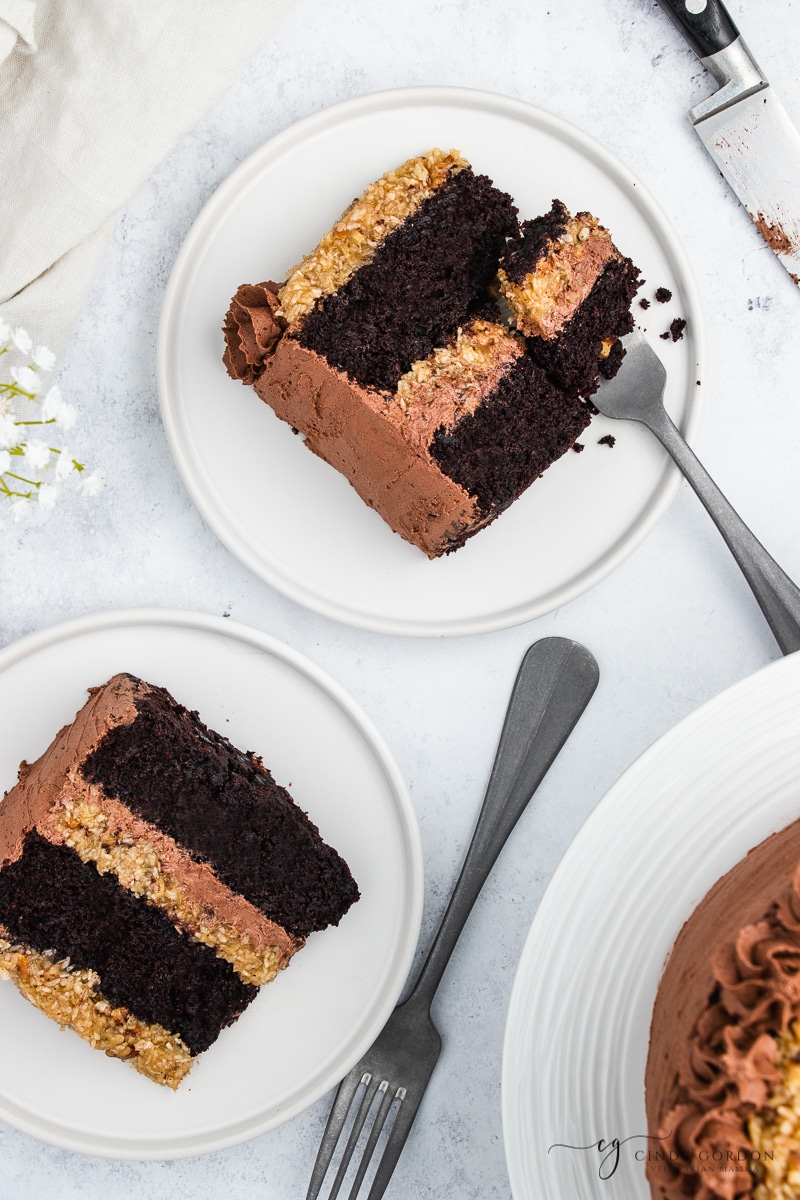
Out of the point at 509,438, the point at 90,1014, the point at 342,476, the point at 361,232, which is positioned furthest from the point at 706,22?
the point at 90,1014

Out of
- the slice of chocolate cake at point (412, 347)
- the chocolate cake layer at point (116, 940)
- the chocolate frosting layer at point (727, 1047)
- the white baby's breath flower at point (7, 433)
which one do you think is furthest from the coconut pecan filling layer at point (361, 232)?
the chocolate frosting layer at point (727, 1047)

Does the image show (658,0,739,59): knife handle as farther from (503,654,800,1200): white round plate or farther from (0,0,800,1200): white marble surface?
(503,654,800,1200): white round plate

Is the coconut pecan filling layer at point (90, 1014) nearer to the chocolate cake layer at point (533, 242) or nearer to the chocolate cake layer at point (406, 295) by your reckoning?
the chocolate cake layer at point (406, 295)

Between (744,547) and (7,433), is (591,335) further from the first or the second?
(7,433)

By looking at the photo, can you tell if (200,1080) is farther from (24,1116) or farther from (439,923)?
(439,923)

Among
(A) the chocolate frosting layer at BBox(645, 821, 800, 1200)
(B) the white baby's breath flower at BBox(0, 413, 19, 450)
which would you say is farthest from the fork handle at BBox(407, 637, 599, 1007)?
(B) the white baby's breath flower at BBox(0, 413, 19, 450)
